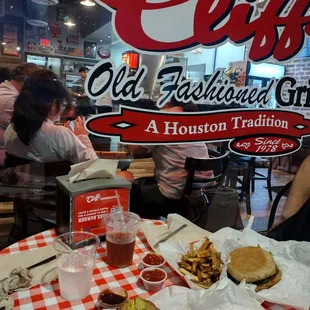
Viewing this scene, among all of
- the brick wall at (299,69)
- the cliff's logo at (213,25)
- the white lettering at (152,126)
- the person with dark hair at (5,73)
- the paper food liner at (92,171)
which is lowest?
the paper food liner at (92,171)

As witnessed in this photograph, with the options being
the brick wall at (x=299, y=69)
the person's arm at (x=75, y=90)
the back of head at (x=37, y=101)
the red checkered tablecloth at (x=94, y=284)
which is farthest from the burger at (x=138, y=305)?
the brick wall at (x=299, y=69)

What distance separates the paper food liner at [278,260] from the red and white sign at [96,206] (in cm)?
27

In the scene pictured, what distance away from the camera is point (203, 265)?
1.14 meters

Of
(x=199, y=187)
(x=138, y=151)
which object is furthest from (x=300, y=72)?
(x=138, y=151)

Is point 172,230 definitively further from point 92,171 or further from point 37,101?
point 37,101

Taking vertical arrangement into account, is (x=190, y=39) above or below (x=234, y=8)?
below

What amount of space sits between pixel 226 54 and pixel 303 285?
147cm

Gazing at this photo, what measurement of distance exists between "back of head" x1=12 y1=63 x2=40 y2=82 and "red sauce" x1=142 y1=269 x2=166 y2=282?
1501 millimetres

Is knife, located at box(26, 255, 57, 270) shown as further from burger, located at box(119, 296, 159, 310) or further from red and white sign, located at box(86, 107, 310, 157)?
red and white sign, located at box(86, 107, 310, 157)

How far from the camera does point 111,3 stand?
173 centimetres

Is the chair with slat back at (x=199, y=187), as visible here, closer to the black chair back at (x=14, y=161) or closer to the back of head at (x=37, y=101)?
the back of head at (x=37, y=101)

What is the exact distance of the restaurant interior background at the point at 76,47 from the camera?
1906 millimetres

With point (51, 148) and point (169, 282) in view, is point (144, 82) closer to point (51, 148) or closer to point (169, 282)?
point (51, 148)

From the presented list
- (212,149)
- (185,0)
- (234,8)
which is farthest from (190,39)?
(212,149)
